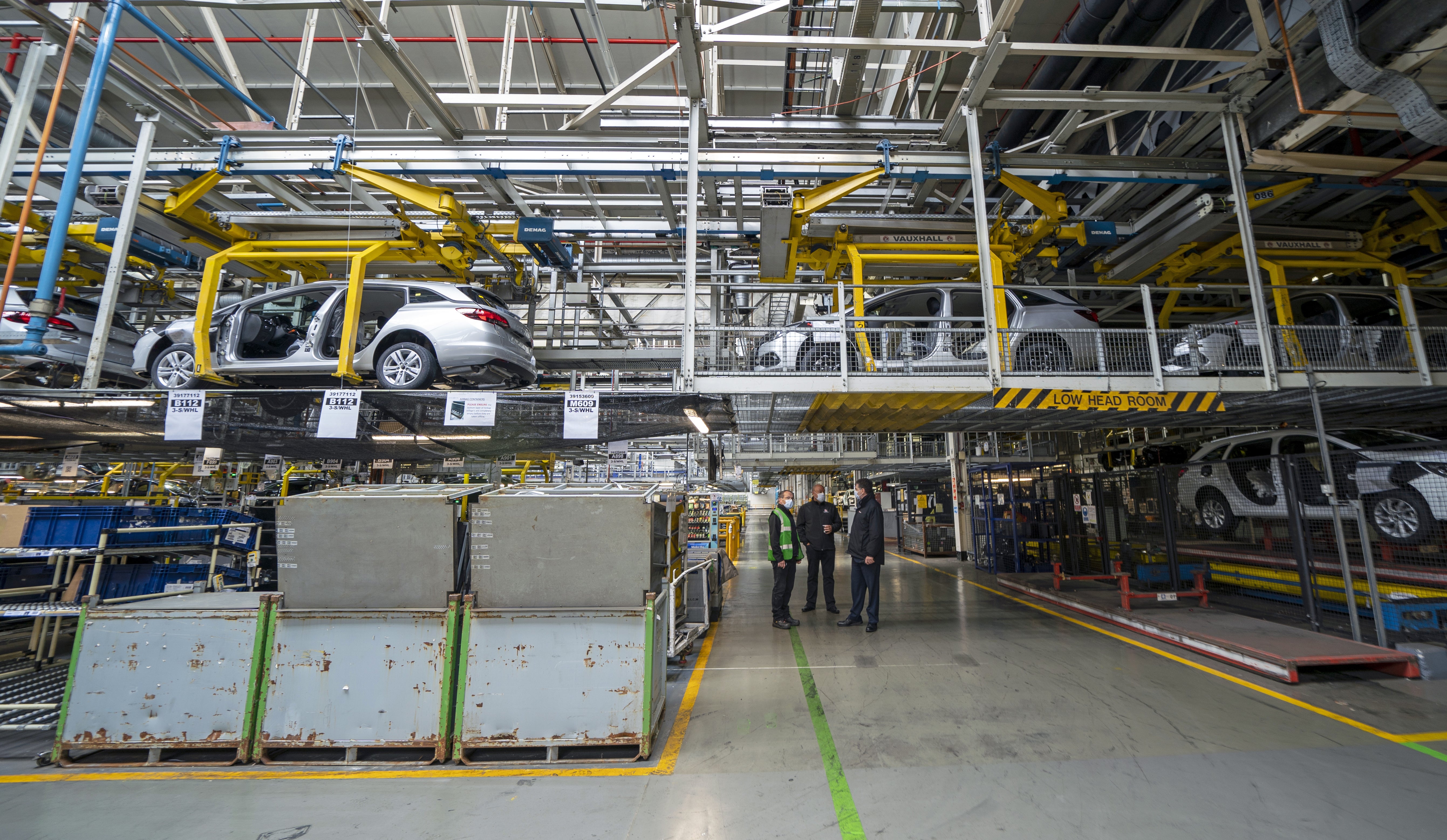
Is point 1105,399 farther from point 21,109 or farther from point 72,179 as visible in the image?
point 21,109

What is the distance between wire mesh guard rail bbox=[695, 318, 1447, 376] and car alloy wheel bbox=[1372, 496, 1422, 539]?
4.71ft

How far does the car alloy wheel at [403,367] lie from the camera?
18.6ft

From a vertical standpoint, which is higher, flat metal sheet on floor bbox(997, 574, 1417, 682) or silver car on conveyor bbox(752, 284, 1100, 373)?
silver car on conveyor bbox(752, 284, 1100, 373)

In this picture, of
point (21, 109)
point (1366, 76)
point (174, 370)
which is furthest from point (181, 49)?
point (1366, 76)

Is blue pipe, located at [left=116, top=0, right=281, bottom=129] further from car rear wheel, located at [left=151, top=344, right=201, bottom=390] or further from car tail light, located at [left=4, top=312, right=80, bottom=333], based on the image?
car tail light, located at [left=4, top=312, right=80, bottom=333]

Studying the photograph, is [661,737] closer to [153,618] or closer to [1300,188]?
[153,618]

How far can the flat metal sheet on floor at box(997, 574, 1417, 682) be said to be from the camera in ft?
16.1

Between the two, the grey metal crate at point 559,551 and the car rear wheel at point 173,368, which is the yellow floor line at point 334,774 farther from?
the car rear wheel at point 173,368

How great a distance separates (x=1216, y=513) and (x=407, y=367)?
10.5 m

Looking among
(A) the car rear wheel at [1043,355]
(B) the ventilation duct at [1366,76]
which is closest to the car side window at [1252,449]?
(A) the car rear wheel at [1043,355]

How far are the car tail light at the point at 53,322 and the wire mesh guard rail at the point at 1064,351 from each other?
7315 millimetres

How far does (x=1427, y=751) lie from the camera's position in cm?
356

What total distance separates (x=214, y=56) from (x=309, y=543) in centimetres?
1154

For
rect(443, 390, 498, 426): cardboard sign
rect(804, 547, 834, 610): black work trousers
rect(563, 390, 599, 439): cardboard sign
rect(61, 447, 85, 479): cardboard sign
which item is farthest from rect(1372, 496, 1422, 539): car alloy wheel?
rect(61, 447, 85, 479): cardboard sign
